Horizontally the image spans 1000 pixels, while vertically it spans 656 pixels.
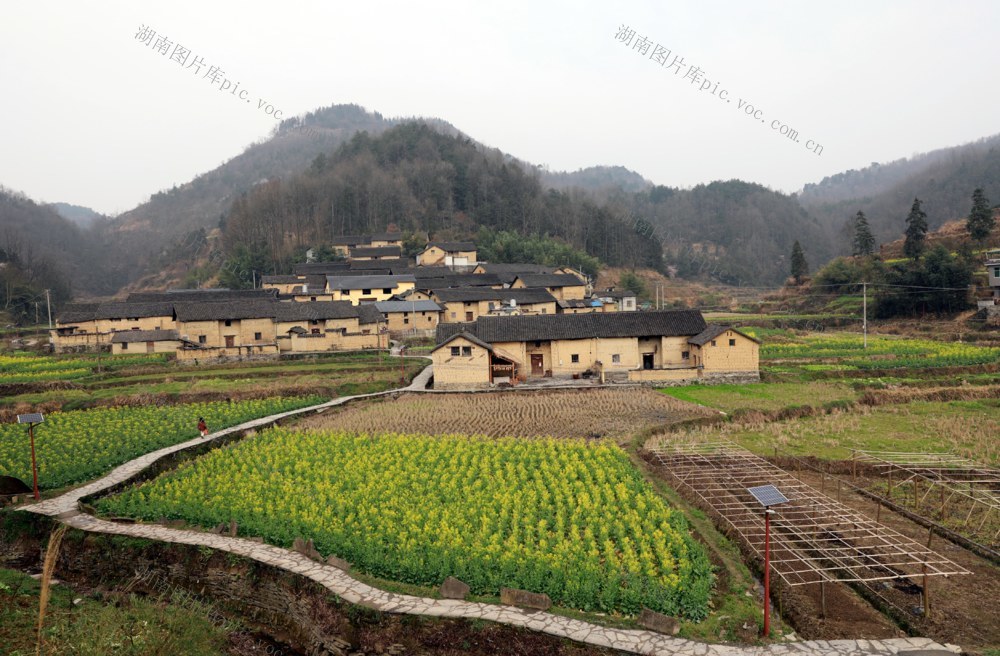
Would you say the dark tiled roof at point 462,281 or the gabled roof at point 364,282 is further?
the dark tiled roof at point 462,281

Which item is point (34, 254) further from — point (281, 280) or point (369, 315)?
point (369, 315)

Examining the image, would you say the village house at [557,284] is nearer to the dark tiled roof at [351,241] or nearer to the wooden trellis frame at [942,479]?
the dark tiled roof at [351,241]

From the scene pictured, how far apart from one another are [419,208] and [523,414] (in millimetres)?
75041

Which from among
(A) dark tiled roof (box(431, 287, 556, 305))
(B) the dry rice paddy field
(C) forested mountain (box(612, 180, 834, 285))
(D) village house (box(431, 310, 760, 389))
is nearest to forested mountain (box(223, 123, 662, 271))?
(C) forested mountain (box(612, 180, 834, 285))

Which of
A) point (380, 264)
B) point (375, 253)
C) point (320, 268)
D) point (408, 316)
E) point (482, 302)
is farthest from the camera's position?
point (375, 253)

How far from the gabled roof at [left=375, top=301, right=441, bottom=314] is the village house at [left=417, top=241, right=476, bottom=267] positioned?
22953 millimetres

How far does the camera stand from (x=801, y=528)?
13.5 meters

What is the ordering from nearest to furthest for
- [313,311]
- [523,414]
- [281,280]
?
[523,414]
[313,311]
[281,280]

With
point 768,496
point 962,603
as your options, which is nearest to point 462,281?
point 768,496

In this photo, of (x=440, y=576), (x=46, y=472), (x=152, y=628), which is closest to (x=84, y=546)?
(x=46, y=472)

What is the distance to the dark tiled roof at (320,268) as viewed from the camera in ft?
227

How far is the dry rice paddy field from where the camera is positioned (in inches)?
914

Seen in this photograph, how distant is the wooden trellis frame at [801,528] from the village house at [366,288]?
42582mm

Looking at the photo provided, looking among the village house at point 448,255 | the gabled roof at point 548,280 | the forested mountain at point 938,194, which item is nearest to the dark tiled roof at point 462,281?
the gabled roof at point 548,280
